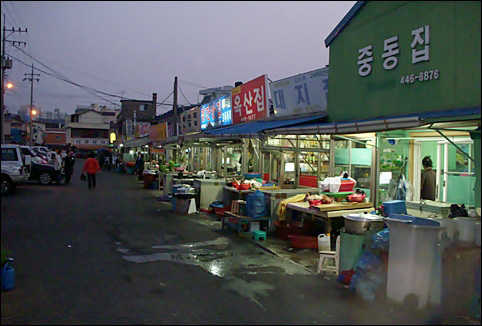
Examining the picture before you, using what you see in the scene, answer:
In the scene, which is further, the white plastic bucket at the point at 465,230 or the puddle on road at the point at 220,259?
the puddle on road at the point at 220,259

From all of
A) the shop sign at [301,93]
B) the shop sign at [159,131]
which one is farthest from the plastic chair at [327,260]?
the shop sign at [159,131]

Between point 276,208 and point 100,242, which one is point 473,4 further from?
point 100,242

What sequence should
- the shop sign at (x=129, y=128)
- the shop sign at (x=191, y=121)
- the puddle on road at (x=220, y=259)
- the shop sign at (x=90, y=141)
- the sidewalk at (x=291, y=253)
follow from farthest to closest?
the shop sign at (x=90, y=141) < the shop sign at (x=129, y=128) < the shop sign at (x=191, y=121) < the sidewalk at (x=291, y=253) < the puddle on road at (x=220, y=259)

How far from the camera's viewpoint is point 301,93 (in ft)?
39.9

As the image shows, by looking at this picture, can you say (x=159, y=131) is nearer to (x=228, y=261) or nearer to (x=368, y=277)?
(x=228, y=261)

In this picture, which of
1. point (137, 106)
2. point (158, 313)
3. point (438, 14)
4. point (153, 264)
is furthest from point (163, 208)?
point (137, 106)

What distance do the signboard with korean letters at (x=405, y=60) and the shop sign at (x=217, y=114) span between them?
29.7 ft

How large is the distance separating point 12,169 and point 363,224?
50.7 ft

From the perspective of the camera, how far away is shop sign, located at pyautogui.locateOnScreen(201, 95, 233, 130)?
18062mm

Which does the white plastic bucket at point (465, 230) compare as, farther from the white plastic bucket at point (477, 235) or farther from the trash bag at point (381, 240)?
the trash bag at point (381, 240)

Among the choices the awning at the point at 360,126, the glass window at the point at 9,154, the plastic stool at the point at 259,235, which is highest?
the awning at the point at 360,126

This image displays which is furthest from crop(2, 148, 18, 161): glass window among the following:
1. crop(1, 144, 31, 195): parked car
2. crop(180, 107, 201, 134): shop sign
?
crop(180, 107, 201, 134): shop sign

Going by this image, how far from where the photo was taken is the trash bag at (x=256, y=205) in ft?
32.1

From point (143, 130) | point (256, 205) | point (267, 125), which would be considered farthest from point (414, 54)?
point (143, 130)
